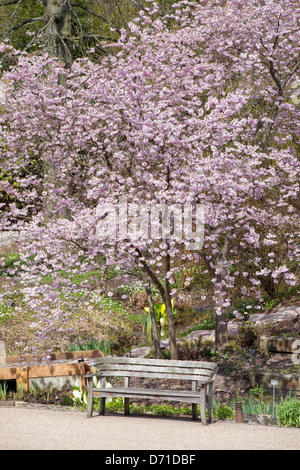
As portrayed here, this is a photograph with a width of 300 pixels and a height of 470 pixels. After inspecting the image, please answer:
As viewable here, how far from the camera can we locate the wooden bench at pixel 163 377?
675cm

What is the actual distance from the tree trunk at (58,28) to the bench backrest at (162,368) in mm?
10343

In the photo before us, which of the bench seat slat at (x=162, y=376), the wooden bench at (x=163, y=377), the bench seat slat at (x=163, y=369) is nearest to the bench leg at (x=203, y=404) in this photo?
the wooden bench at (x=163, y=377)

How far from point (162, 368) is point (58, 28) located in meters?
11.7

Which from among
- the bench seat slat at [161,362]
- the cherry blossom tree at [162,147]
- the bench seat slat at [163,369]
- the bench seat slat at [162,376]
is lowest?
the bench seat slat at [162,376]

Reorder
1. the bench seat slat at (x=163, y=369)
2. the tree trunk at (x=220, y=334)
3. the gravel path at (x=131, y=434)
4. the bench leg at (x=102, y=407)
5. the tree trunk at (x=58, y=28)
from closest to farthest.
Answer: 1. the gravel path at (x=131, y=434)
2. the bench seat slat at (x=163, y=369)
3. the bench leg at (x=102, y=407)
4. the tree trunk at (x=220, y=334)
5. the tree trunk at (x=58, y=28)

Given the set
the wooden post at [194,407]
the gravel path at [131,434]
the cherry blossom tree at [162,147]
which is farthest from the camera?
the cherry blossom tree at [162,147]

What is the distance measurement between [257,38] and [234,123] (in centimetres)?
232

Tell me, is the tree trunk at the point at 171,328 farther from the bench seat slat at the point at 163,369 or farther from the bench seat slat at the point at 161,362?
the bench seat slat at the point at 163,369

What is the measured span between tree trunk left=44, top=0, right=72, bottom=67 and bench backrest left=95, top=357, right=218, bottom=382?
10.3 metres

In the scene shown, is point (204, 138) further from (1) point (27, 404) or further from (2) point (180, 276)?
(2) point (180, 276)

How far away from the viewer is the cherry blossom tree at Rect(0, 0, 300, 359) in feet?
25.7

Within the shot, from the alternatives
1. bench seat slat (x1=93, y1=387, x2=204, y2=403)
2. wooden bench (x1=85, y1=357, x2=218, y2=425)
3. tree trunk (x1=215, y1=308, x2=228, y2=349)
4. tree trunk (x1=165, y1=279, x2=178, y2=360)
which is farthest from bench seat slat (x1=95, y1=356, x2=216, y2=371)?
tree trunk (x1=215, y1=308, x2=228, y2=349)

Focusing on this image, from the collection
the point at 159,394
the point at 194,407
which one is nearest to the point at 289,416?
the point at 194,407
